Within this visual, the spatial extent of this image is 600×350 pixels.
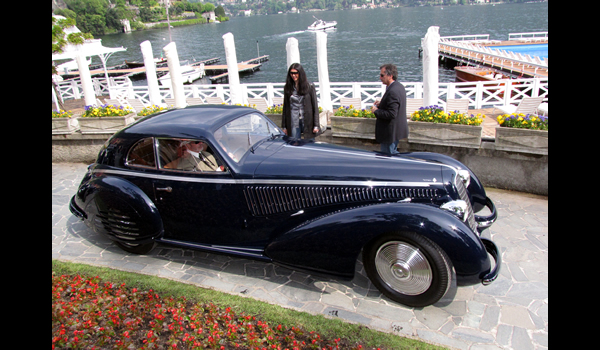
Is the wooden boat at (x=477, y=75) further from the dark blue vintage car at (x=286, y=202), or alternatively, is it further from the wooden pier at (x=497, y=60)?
the dark blue vintage car at (x=286, y=202)

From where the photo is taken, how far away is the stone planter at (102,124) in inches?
360

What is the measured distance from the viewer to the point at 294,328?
3564mm

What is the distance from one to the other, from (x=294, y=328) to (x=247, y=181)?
5.53ft

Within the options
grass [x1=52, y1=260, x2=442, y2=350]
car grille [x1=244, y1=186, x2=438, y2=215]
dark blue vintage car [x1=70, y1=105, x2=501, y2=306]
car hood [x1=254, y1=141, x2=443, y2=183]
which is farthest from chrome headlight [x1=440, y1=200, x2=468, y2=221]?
grass [x1=52, y1=260, x2=442, y2=350]

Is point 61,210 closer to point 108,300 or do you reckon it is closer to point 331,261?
point 108,300

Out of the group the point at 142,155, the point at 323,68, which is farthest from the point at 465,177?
the point at 323,68

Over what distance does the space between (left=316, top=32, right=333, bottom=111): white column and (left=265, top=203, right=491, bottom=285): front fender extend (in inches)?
252

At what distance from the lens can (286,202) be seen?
4.32 meters

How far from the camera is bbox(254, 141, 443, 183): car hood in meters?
4.12

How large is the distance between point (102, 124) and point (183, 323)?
708 cm

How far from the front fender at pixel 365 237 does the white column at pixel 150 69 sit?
8.89 metres
